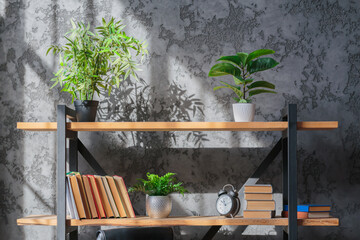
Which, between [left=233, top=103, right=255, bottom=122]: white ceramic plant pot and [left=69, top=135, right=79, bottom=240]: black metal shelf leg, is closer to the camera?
[left=233, top=103, right=255, bottom=122]: white ceramic plant pot

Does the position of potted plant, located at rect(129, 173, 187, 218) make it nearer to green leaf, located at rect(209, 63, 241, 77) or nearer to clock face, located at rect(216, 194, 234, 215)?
clock face, located at rect(216, 194, 234, 215)

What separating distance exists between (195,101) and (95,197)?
2.80 feet

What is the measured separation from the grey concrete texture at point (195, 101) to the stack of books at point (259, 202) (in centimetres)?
36

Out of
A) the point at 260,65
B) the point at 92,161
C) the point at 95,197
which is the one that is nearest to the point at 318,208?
the point at 260,65

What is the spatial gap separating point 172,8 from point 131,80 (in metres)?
0.52

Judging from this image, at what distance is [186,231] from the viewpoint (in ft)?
8.66

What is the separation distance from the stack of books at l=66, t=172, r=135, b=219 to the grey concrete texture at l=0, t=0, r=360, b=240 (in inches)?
13.6

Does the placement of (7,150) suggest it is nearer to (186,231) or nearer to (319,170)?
(186,231)

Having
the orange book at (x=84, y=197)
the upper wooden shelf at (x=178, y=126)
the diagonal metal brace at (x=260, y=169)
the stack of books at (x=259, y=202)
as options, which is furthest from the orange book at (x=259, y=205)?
the orange book at (x=84, y=197)

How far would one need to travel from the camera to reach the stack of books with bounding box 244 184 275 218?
7.41 ft

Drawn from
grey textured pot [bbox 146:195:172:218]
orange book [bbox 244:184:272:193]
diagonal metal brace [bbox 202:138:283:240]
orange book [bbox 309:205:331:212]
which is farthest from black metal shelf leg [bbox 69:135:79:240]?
orange book [bbox 309:205:331:212]

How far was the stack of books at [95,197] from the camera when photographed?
7.34ft

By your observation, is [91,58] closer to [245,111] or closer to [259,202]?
[245,111]

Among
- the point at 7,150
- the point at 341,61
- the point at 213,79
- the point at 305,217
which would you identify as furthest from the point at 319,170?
the point at 7,150
